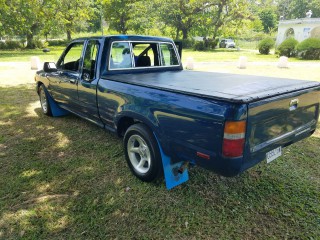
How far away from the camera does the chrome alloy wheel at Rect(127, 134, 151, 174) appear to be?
3221 millimetres

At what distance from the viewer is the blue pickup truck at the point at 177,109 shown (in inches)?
87.0

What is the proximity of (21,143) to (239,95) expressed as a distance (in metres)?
3.97

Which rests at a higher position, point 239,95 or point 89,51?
point 89,51

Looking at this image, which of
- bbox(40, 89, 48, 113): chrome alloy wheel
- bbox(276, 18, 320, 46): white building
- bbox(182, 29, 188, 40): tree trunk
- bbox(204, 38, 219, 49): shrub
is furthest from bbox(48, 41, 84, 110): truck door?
bbox(182, 29, 188, 40): tree trunk

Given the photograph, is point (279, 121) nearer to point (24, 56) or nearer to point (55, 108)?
point (55, 108)

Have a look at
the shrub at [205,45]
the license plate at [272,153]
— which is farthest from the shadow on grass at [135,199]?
the shrub at [205,45]

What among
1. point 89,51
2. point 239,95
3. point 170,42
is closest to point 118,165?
point 89,51

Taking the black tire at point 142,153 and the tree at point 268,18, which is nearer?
the black tire at point 142,153

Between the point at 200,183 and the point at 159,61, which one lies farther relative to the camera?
the point at 159,61

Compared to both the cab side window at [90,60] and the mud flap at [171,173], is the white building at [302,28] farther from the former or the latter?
the mud flap at [171,173]

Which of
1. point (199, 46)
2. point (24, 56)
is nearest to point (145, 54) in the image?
point (24, 56)

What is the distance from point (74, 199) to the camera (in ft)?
9.87

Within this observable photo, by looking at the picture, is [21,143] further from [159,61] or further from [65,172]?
[159,61]

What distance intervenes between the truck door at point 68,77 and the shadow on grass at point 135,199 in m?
0.96
